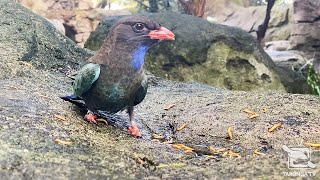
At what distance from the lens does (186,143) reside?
2730 millimetres

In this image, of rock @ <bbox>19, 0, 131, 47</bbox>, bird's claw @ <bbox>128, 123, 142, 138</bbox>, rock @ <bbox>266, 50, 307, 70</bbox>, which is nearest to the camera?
bird's claw @ <bbox>128, 123, 142, 138</bbox>

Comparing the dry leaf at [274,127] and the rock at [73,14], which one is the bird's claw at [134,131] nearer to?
the dry leaf at [274,127]

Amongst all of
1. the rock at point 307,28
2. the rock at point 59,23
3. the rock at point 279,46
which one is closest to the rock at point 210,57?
the rock at point 307,28

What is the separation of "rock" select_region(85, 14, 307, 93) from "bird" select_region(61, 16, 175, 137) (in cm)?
424

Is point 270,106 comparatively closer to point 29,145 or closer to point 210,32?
point 29,145

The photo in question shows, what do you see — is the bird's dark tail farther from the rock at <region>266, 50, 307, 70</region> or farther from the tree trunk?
the rock at <region>266, 50, 307, 70</region>

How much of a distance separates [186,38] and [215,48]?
500mm

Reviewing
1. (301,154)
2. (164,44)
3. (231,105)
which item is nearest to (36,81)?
(231,105)

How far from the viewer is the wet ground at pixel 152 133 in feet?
5.57

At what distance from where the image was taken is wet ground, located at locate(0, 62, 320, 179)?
170cm

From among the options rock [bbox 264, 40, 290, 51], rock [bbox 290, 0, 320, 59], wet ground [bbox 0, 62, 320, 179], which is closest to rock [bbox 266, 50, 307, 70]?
rock [bbox 290, 0, 320, 59]

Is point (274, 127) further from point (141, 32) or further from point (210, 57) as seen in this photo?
point (210, 57)

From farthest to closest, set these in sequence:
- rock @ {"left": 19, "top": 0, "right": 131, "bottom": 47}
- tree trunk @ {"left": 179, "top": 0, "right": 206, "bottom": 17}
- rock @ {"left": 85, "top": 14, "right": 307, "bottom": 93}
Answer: rock @ {"left": 19, "top": 0, "right": 131, "bottom": 47}
tree trunk @ {"left": 179, "top": 0, "right": 206, "bottom": 17}
rock @ {"left": 85, "top": 14, "right": 307, "bottom": 93}

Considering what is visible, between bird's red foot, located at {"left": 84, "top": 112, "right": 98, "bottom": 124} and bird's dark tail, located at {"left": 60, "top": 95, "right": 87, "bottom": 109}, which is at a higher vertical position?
bird's dark tail, located at {"left": 60, "top": 95, "right": 87, "bottom": 109}
